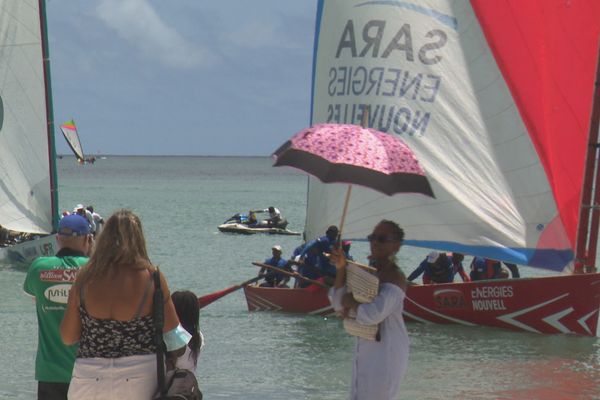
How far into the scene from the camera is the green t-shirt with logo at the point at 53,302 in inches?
239

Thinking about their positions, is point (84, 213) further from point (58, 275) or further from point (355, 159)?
point (58, 275)

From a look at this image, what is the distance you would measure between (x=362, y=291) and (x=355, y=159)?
94cm

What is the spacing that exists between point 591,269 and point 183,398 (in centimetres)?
1130

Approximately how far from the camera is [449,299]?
56.5ft

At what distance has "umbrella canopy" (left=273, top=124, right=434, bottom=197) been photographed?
23.1ft

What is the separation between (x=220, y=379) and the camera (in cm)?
1405

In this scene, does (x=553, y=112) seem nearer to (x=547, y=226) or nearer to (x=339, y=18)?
(x=547, y=226)

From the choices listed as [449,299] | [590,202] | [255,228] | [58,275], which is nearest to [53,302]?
[58,275]

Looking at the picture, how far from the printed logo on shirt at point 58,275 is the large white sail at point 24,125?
20.9 meters

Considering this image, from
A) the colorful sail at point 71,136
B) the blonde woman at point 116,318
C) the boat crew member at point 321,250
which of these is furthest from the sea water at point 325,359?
the colorful sail at point 71,136

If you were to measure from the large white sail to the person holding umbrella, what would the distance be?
20.9m

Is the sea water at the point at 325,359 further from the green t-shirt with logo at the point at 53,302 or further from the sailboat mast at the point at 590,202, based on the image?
the green t-shirt with logo at the point at 53,302

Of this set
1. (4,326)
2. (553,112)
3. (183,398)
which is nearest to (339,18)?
(553,112)

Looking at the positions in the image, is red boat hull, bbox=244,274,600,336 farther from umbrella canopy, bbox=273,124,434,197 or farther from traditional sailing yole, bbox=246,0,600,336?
umbrella canopy, bbox=273,124,434,197
